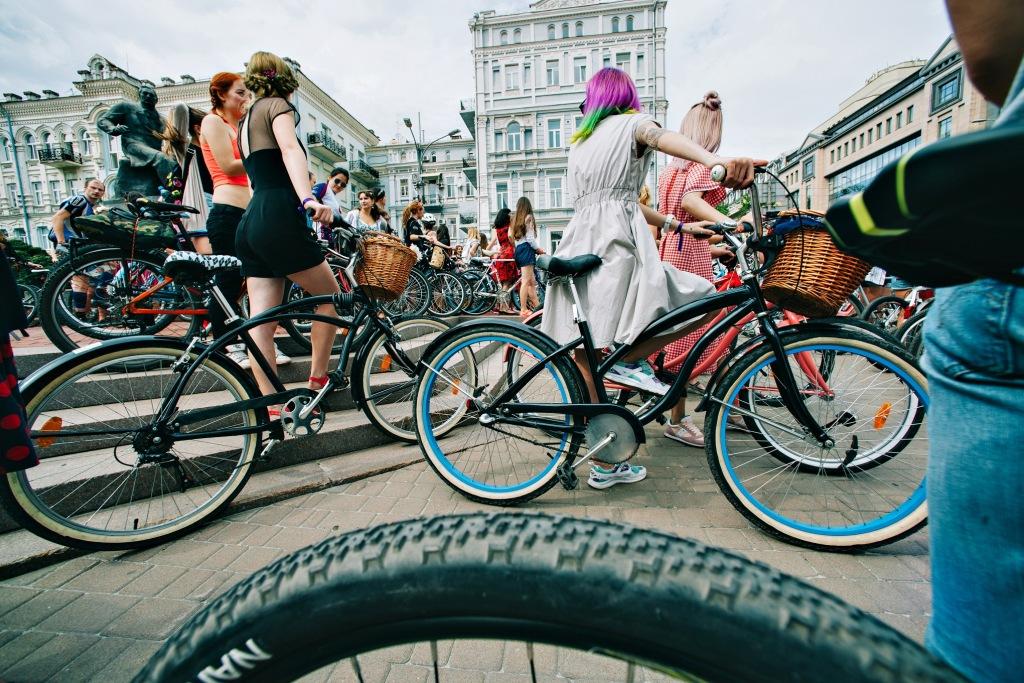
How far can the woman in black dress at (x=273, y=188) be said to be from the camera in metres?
2.64

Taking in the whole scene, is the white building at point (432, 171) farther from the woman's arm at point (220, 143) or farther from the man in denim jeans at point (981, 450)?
the man in denim jeans at point (981, 450)

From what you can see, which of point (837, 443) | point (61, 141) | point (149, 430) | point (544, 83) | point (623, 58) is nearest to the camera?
point (149, 430)

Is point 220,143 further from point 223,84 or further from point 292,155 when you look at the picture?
point 292,155

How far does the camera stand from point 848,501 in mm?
2326

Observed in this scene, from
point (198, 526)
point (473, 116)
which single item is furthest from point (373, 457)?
point (473, 116)

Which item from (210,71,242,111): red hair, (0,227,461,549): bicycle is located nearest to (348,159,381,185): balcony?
(210,71,242,111): red hair

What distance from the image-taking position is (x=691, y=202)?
2.91m

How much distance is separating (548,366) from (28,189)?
169ft

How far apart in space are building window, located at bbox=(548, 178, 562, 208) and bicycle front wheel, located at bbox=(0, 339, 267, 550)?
3776 centimetres

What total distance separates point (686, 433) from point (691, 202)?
5.19 ft

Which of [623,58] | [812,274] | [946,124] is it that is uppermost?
[623,58]

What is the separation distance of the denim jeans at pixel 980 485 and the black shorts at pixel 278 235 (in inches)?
112

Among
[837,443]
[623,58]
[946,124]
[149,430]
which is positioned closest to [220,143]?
[149,430]

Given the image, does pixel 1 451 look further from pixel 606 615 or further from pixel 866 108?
pixel 866 108
